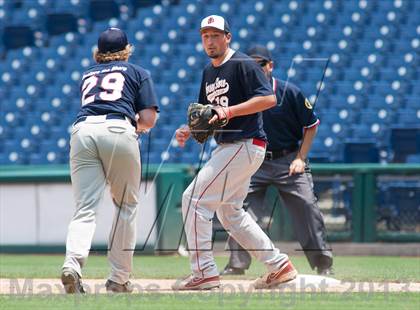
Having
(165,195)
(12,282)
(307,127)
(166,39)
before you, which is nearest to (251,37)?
(166,39)

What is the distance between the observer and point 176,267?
31.7 ft

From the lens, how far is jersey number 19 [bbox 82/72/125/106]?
6.30 m

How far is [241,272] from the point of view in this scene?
8359 mm

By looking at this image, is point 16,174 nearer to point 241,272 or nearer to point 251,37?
point 241,272

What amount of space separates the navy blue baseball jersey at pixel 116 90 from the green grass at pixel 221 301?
1257mm

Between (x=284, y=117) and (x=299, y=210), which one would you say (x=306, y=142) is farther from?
(x=299, y=210)

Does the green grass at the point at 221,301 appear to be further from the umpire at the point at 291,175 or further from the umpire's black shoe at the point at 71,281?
the umpire at the point at 291,175

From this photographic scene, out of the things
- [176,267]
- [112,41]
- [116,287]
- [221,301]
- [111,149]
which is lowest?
[176,267]

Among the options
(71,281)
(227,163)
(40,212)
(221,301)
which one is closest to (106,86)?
(227,163)

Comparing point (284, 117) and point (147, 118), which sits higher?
point (147, 118)

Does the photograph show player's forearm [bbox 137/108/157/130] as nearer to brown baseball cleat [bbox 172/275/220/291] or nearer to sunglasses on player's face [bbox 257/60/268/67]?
brown baseball cleat [bbox 172/275/220/291]

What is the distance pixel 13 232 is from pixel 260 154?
253 inches

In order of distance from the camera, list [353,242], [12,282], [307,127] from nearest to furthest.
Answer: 1. [12,282]
2. [307,127]
3. [353,242]

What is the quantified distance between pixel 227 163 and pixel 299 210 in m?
2.22
